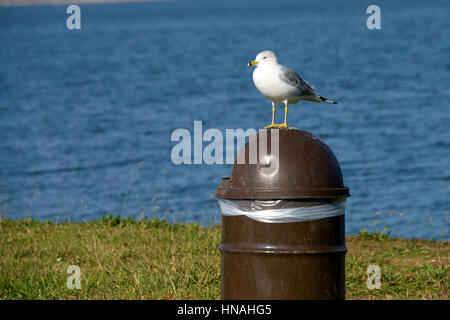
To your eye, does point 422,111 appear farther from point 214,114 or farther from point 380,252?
point 380,252

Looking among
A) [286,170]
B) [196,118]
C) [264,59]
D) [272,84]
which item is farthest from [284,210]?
[196,118]

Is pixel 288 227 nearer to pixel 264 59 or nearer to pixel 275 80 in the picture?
pixel 275 80

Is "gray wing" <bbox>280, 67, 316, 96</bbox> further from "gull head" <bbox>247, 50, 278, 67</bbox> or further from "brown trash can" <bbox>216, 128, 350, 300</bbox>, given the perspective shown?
"brown trash can" <bbox>216, 128, 350, 300</bbox>

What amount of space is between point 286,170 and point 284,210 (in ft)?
0.91

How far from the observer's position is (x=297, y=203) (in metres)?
4.96

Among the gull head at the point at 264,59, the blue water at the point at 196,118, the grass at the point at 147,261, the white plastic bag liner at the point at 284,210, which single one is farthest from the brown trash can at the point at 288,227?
the blue water at the point at 196,118

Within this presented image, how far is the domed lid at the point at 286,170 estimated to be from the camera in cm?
498

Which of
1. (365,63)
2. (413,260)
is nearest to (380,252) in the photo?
(413,260)

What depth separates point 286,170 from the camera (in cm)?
500

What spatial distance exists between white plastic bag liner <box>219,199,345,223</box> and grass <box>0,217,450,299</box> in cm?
195

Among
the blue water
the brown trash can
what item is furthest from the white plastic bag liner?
the blue water

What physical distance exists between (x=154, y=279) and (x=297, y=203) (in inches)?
107
